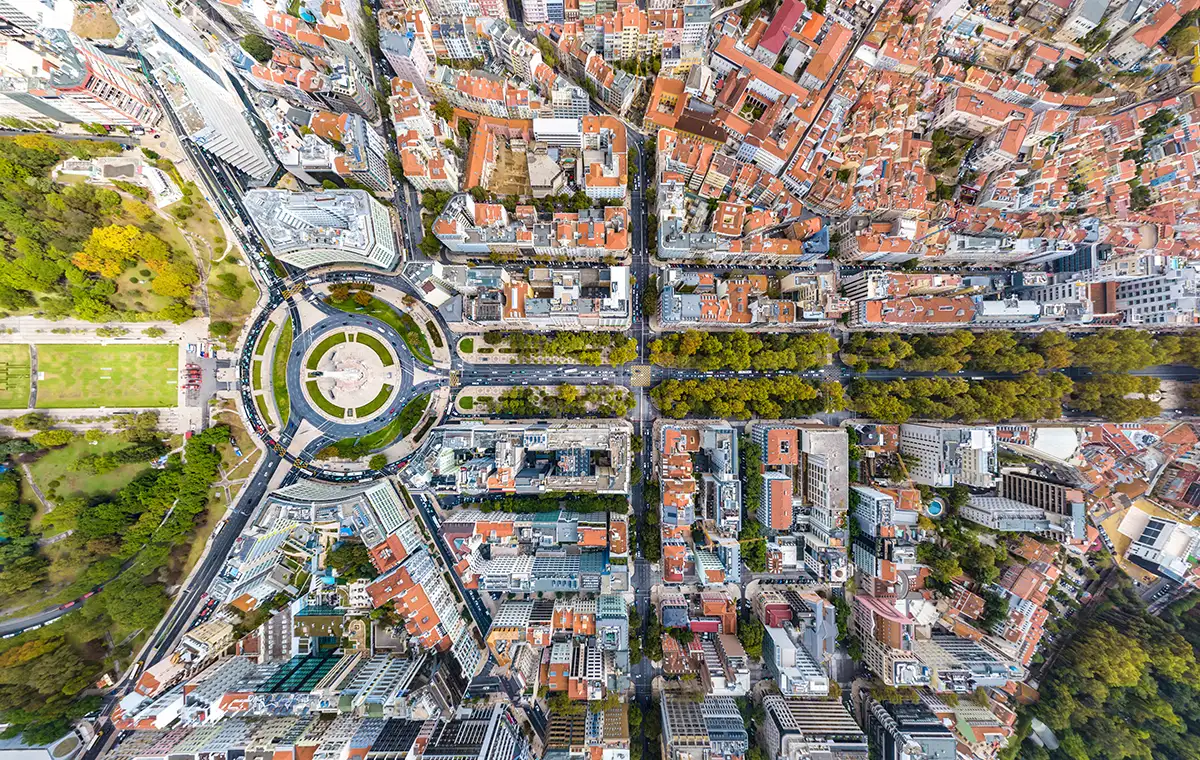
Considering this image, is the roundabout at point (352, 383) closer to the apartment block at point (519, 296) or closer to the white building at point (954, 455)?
the apartment block at point (519, 296)

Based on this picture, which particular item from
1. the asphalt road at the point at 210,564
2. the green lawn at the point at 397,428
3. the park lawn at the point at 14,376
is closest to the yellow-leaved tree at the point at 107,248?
the park lawn at the point at 14,376

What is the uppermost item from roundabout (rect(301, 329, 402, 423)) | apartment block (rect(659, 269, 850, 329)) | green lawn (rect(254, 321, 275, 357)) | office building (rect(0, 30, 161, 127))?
office building (rect(0, 30, 161, 127))

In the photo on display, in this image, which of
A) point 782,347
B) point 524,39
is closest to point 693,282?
point 782,347

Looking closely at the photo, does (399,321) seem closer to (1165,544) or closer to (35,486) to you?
(35,486)

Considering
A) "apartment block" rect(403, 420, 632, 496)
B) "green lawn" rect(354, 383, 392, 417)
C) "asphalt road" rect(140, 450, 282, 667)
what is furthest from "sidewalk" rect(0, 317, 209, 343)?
"apartment block" rect(403, 420, 632, 496)

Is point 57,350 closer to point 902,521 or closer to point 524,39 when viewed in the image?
point 524,39

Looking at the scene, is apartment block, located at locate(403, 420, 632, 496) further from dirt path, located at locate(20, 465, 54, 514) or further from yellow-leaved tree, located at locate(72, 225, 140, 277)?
dirt path, located at locate(20, 465, 54, 514)

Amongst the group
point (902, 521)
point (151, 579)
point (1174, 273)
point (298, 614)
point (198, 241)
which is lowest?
point (298, 614)
